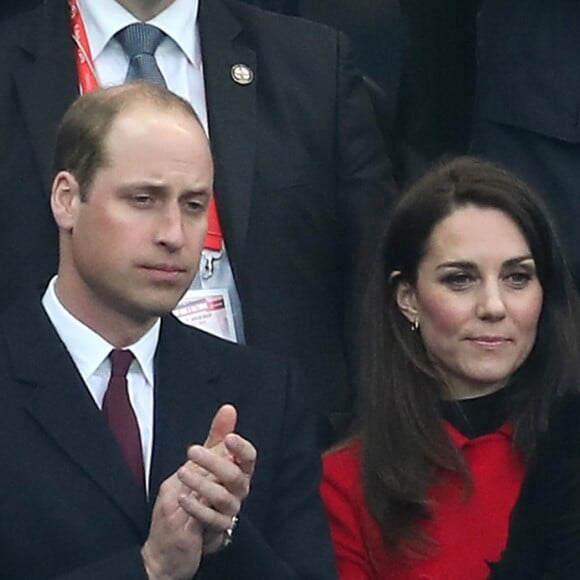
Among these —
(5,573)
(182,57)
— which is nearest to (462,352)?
(182,57)

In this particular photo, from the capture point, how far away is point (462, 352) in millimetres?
3959

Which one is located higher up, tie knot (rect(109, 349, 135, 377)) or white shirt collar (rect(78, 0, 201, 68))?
white shirt collar (rect(78, 0, 201, 68))

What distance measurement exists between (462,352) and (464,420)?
0.39 feet

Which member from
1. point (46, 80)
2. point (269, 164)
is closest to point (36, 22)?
point (46, 80)

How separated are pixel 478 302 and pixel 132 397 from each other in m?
0.76

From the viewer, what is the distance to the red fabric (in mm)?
3848

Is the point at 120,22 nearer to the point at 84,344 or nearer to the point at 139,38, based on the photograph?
the point at 139,38

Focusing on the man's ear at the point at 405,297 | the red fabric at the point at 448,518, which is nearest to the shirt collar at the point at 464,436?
the red fabric at the point at 448,518

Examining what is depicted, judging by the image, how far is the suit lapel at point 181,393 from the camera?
3.41 metres

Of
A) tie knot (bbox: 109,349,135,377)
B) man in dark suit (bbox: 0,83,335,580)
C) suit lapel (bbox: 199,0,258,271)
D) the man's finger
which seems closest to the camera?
the man's finger

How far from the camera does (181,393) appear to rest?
11.4 feet

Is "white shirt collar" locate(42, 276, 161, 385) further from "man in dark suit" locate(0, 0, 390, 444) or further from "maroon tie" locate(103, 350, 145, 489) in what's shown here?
"man in dark suit" locate(0, 0, 390, 444)

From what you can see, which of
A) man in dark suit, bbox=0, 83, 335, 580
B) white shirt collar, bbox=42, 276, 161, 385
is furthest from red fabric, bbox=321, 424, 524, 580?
white shirt collar, bbox=42, 276, 161, 385

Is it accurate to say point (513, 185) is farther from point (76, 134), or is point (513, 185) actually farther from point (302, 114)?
point (76, 134)
